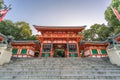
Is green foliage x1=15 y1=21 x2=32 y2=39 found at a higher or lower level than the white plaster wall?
higher

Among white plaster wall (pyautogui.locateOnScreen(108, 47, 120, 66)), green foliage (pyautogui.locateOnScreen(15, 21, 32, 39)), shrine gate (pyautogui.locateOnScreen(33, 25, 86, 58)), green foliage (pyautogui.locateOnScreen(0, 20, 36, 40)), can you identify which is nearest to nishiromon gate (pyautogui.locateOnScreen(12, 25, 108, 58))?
shrine gate (pyautogui.locateOnScreen(33, 25, 86, 58))

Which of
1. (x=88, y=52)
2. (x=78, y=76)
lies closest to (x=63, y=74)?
(x=78, y=76)

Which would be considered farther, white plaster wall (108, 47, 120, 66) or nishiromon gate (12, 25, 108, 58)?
nishiromon gate (12, 25, 108, 58)

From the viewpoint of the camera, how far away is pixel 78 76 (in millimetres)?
6633

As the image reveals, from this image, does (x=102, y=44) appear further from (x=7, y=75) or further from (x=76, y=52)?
(x=7, y=75)

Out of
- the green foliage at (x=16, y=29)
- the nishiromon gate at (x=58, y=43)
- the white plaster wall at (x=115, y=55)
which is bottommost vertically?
the white plaster wall at (x=115, y=55)

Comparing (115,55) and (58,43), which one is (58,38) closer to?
(58,43)

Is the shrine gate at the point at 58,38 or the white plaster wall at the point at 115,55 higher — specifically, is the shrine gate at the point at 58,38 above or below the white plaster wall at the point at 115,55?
above

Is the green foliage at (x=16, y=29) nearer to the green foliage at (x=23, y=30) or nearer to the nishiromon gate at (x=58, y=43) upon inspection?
the green foliage at (x=23, y=30)

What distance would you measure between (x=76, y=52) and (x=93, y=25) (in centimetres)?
1744

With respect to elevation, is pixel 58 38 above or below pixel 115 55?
above

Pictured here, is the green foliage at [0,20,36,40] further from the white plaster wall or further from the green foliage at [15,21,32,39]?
the white plaster wall

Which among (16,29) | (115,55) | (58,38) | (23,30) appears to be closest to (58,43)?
(58,38)

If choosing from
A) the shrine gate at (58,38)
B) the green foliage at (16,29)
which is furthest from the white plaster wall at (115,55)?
the green foliage at (16,29)
